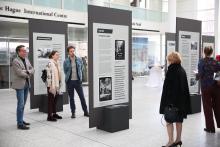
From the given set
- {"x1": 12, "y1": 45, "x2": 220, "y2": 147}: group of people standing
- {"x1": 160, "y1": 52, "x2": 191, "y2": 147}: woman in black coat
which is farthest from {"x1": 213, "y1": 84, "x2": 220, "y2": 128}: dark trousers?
{"x1": 160, "y1": 52, "x2": 191, "y2": 147}: woman in black coat

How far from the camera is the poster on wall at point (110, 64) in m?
5.79

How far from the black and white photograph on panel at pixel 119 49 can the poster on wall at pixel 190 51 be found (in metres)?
2.09

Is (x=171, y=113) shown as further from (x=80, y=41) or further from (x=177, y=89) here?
(x=80, y=41)

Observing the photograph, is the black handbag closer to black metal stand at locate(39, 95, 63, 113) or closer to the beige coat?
the beige coat

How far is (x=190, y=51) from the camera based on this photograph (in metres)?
7.90

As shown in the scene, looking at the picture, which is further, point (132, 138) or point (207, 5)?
point (207, 5)

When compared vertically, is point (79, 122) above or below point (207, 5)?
below

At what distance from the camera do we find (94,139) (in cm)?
545

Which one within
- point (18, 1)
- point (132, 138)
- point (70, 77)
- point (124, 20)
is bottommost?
point (132, 138)

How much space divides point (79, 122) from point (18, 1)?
26.6 ft

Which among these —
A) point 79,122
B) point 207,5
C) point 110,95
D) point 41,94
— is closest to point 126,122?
point 110,95

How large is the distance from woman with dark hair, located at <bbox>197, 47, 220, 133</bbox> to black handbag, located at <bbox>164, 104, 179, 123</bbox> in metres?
1.61

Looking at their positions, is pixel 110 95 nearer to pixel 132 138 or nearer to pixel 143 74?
pixel 132 138

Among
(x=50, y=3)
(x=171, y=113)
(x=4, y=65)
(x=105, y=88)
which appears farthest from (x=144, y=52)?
(x=171, y=113)
